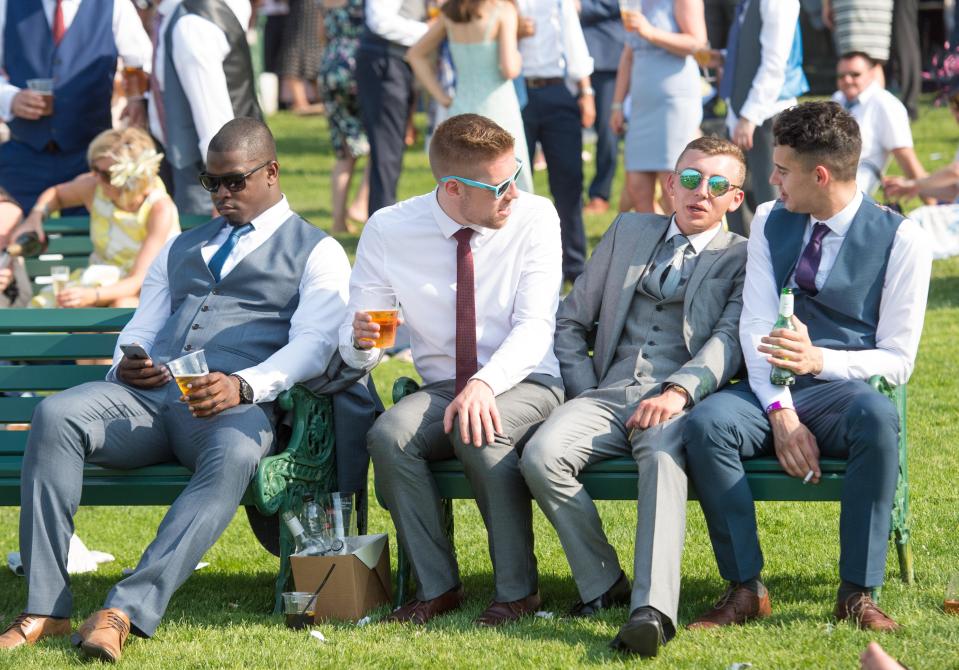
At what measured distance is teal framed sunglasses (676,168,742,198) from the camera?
17.8 ft

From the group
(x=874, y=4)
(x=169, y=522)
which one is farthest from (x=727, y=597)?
(x=874, y=4)

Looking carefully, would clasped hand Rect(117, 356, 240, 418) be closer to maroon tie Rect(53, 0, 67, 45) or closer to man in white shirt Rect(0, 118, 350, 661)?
man in white shirt Rect(0, 118, 350, 661)

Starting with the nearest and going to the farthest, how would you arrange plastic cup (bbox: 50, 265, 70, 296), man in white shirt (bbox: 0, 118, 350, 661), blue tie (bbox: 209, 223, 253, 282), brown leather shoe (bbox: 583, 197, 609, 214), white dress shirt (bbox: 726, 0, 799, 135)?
man in white shirt (bbox: 0, 118, 350, 661), blue tie (bbox: 209, 223, 253, 282), plastic cup (bbox: 50, 265, 70, 296), white dress shirt (bbox: 726, 0, 799, 135), brown leather shoe (bbox: 583, 197, 609, 214)

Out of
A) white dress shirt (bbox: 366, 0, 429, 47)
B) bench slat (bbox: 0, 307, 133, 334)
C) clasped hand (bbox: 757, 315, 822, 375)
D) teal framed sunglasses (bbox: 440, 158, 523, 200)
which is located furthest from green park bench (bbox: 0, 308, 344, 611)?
white dress shirt (bbox: 366, 0, 429, 47)

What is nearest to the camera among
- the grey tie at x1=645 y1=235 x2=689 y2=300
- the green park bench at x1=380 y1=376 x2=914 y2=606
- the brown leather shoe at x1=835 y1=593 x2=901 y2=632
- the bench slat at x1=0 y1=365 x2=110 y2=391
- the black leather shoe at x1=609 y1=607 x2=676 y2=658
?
the black leather shoe at x1=609 y1=607 x2=676 y2=658

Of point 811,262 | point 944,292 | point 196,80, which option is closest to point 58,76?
point 196,80

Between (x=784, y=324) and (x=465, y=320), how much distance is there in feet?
3.75

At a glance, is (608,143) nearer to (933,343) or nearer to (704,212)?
(933,343)

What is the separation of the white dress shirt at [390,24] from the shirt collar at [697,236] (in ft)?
16.9

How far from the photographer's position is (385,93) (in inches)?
417

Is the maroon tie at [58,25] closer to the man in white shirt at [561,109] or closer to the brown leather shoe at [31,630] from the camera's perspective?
the man in white shirt at [561,109]

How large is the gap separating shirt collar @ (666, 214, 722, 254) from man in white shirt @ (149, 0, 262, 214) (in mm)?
3101

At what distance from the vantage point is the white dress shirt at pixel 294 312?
5418mm

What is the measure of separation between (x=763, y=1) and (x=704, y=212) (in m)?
3.86
